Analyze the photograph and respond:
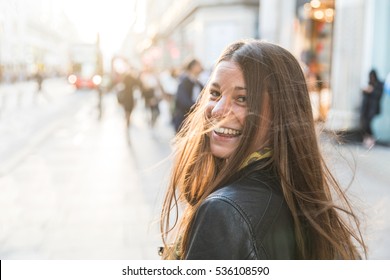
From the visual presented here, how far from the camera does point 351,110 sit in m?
9.59

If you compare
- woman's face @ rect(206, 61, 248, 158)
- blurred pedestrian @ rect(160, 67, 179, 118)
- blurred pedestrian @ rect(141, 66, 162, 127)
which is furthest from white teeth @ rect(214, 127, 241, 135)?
blurred pedestrian @ rect(141, 66, 162, 127)

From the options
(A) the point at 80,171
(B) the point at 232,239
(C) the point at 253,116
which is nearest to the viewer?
(B) the point at 232,239

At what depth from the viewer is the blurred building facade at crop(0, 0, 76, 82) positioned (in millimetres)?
12231

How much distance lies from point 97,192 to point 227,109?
4.77 m

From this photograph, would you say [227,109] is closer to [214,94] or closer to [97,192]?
[214,94]

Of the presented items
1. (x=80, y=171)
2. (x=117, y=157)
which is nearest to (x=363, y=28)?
(x=117, y=157)

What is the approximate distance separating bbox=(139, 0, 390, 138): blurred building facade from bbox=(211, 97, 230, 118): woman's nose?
0.99 ft

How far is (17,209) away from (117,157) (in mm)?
3266

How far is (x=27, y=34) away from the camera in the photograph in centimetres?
1961

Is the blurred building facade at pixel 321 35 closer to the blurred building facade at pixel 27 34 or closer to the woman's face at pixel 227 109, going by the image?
the woman's face at pixel 227 109

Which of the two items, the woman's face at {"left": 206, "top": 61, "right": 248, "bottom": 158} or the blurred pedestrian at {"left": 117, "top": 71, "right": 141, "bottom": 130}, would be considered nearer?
the woman's face at {"left": 206, "top": 61, "right": 248, "bottom": 158}

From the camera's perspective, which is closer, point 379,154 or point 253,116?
point 253,116

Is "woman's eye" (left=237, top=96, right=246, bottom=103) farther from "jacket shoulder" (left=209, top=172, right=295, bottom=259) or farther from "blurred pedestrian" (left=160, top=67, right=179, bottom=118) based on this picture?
"blurred pedestrian" (left=160, top=67, right=179, bottom=118)

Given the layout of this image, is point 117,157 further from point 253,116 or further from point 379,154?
point 253,116
